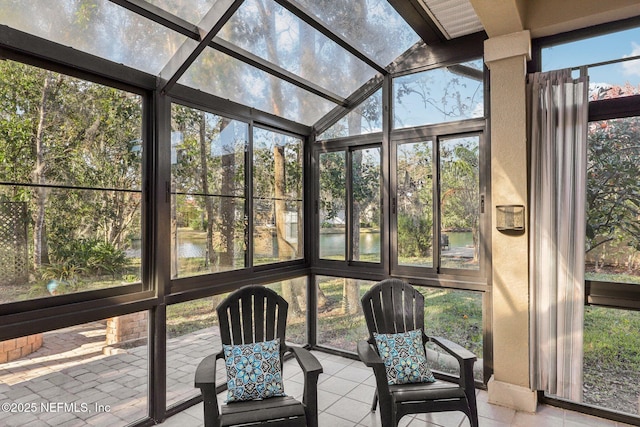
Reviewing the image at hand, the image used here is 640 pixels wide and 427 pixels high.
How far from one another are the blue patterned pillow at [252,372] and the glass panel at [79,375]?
76 centimetres

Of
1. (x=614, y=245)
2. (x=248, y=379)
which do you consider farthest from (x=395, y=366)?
(x=614, y=245)

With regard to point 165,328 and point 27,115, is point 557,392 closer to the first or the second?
point 165,328

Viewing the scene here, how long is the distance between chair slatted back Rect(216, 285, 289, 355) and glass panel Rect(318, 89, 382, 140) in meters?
2.12

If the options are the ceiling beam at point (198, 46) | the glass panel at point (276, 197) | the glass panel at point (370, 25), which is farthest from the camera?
the glass panel at point (276, 197)

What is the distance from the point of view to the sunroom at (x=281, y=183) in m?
2.23

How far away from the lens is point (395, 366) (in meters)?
2.68

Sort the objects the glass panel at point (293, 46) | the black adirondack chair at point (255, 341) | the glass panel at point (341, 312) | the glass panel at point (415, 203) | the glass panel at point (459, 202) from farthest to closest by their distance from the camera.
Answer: the glass panel at point (341, 312) < the glass panel at point (415, 203) < the glass panel at point (459, 202) < the glass panel at point (293, 46) < the black adirondack chair at point (255, 341)

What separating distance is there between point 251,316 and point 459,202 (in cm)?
Answer: 213

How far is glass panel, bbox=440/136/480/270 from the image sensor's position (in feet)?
11.1

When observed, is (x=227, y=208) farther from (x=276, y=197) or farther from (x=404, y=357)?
(x=404, y=357)

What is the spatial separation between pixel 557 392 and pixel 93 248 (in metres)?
3.55

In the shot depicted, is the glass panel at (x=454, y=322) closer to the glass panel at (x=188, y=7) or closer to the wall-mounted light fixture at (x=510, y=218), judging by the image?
the wall-mounted light fixture at (x=510, y=218)

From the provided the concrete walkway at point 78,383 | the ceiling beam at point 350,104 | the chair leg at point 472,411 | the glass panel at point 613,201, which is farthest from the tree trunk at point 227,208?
the glass panel at point 613,201

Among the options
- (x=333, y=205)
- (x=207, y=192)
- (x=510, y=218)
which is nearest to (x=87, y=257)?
(x=207, y=192)
